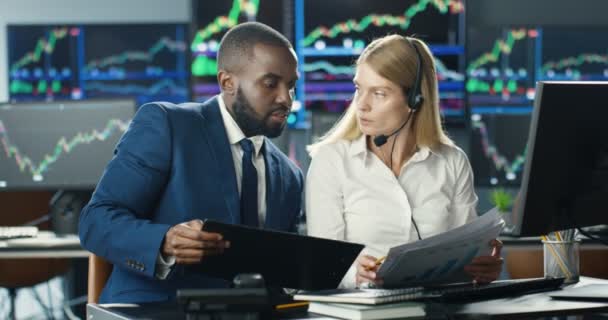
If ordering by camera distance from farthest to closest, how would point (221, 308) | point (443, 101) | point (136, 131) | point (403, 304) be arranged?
1. point (443, 101)
2. point (136, 131)
3. point (403, 304)
4. point (221, 308)

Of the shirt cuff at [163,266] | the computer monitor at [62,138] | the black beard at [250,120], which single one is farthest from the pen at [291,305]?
the computer monitor at [62,138]

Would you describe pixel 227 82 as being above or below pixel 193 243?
above

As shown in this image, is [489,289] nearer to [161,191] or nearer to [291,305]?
[291,305]

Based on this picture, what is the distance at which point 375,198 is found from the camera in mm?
2225

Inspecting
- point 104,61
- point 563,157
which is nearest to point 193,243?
point 563,157

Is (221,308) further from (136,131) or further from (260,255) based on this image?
(136,131)

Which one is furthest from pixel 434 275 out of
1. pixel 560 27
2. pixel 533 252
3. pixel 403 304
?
pixel 560 27

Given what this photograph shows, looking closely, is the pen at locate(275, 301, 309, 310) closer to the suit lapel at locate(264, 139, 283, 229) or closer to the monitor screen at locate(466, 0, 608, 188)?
the suit lapel at locate(264, 139, 283, 229)

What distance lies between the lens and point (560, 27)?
5887mm

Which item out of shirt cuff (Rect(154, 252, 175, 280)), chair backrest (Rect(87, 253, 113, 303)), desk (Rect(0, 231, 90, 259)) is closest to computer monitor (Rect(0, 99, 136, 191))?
→ desk (Rect(0, 231, 90, 259))

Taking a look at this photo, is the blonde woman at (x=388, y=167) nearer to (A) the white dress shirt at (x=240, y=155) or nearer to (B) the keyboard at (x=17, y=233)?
(A) the white dress shirt at (x=240, y=155)

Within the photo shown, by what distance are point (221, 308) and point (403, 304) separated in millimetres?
347

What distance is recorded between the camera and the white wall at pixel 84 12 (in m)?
5.92

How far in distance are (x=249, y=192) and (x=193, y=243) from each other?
1.39 feet
